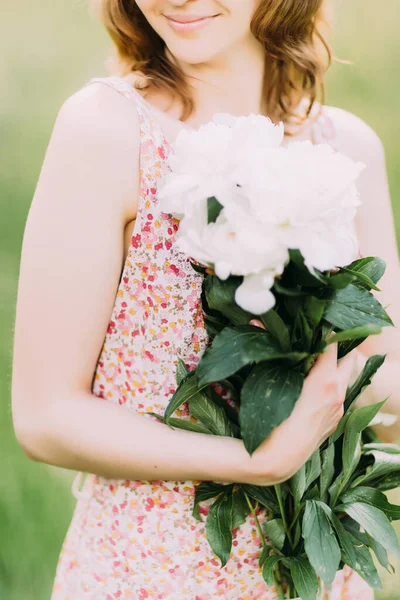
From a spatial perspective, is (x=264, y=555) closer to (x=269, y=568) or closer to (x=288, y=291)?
(x=269, y=568)

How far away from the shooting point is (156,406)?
129cm

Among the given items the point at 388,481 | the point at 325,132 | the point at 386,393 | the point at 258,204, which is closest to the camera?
the point at 258,204

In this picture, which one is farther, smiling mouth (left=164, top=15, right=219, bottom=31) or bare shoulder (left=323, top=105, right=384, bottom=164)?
bare shoulder (left=323, top=105, right=384, bottom=164)

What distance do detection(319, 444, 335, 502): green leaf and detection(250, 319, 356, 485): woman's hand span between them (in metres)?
0.08

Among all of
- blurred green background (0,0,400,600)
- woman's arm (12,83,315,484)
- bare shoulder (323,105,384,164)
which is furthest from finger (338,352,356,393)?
blurred green background (0,0,400,600)

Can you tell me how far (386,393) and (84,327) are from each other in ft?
2.17

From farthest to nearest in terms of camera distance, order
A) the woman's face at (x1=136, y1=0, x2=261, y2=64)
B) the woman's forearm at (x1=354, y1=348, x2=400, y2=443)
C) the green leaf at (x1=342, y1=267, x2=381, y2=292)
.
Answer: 1. the woman's forearm at (x1=354, y1=348, x2=400, y2=443)
2. the woman's face at (x1=136, y1=0, x2=261, y2=64)
3. the green leaf at (x1=342, y1=267, x2=381, y2=292)

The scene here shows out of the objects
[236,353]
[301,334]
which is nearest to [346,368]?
[301,334]

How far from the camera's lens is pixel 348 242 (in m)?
1.06

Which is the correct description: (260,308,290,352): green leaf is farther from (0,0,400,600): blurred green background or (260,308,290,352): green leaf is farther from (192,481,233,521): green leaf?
(0,0,400,600): blurred green background

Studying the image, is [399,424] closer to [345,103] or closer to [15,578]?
[15,578]

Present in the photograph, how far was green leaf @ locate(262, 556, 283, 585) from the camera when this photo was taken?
1209 mm

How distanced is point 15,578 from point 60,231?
7.16 feet

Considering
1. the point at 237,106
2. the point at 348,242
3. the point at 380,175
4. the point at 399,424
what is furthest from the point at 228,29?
the point at 399,424
